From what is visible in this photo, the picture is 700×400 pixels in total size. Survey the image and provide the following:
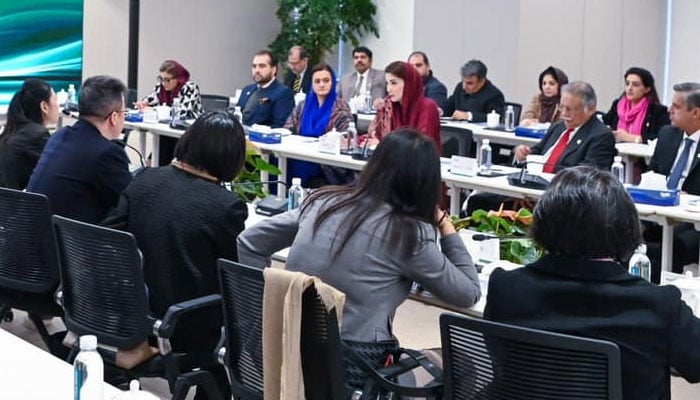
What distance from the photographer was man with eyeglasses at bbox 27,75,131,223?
4406 millimetres

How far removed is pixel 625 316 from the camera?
2475 millimetres

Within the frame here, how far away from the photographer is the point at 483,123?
988 centimetres

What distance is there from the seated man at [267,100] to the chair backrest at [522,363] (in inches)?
256

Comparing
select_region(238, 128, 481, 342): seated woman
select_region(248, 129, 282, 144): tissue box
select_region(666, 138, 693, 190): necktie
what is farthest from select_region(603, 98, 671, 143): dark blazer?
select_region(238, 128, 481, 342): seated woman

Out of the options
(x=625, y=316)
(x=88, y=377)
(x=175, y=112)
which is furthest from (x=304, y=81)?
(x=88, y=377)

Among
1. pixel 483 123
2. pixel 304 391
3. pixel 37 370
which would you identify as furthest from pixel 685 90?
pixel 37 370

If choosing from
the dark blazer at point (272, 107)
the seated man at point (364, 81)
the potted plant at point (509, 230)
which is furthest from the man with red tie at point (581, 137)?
the seated man at point (364, 81)

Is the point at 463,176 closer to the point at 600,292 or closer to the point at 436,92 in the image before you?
the point at 436,92

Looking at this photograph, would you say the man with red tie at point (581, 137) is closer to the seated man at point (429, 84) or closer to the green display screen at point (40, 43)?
the seated man at point (429, 84)

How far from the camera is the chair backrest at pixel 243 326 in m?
3.01

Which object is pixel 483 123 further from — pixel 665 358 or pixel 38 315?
pixel 665 358

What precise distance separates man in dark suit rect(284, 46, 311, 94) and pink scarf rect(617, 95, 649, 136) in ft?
10.2

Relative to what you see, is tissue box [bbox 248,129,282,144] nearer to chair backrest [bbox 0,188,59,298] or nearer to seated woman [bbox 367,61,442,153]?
seated woman [bbox 367,61,442,153]

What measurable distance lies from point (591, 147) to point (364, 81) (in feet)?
15.0
